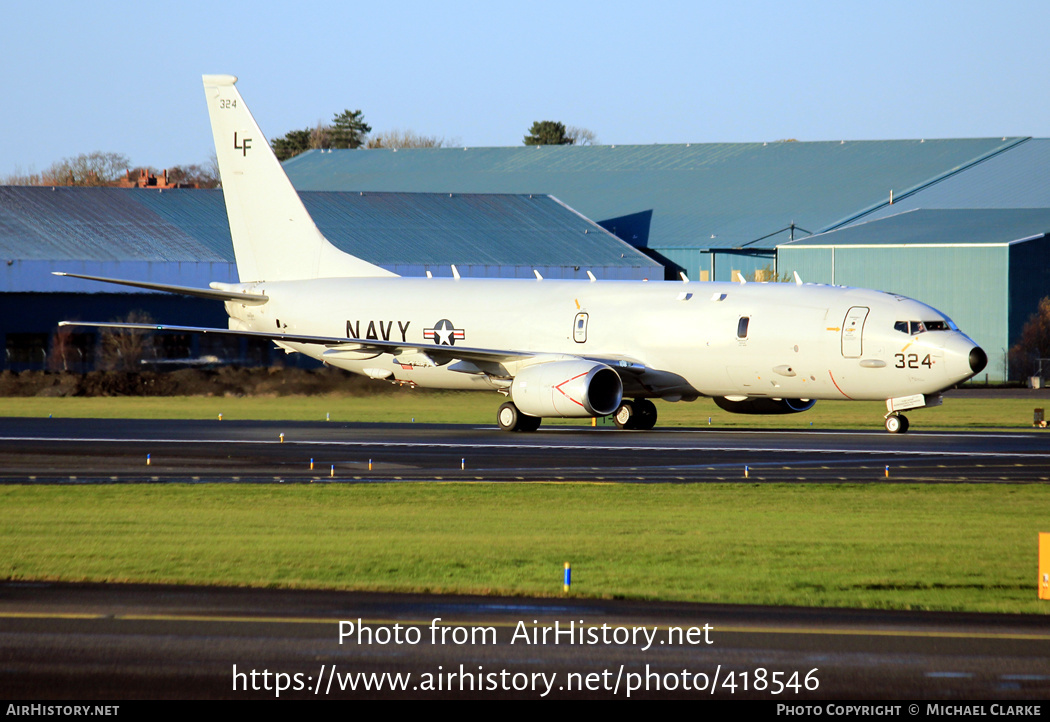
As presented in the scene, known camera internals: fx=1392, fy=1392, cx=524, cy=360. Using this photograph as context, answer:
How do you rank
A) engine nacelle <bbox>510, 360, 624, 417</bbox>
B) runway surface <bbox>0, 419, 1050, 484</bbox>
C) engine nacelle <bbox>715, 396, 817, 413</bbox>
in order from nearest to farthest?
runway surface <bbox>0, 419, 1050, 484</bbox>, engine nacelle <bbox>510, 360, 624, 417</bbox>, engine nacelle <bbox>715, 396, 817, 413</bbox>

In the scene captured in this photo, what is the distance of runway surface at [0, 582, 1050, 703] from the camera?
10.0 metres

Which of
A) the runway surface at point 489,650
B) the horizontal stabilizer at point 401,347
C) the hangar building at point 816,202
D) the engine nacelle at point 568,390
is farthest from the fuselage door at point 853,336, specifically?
the hangar building at point 816,202

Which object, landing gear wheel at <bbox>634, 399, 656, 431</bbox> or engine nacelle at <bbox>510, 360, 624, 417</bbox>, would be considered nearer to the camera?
engine nacelle at <bbox>510, 360, 624, 417</bbox>

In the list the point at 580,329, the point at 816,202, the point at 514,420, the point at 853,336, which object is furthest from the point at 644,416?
the point at 816,202

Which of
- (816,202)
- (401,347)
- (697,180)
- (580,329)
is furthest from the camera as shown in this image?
(697,180)

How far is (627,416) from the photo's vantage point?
3956 cm

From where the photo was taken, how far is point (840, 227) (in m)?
88.1

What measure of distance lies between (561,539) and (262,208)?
30.2 m

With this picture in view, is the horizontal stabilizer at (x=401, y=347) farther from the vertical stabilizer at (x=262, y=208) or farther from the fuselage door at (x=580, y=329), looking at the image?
the vertical stabilizer at (x=262, y=208)

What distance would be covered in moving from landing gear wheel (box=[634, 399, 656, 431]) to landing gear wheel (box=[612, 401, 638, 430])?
6cm

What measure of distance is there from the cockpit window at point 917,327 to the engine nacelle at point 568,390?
7.34 metres

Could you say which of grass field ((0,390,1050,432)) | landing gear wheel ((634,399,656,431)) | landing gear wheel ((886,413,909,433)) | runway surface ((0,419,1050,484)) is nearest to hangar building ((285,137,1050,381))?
grass field ((0,390,1050,432))

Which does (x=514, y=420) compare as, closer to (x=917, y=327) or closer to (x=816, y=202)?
(x=917, y=327)

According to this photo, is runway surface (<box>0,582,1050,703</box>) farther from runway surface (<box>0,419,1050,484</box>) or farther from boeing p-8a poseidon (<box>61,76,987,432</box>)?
boeing p-8a poseidon (<box>61,76,987,432</box>)
